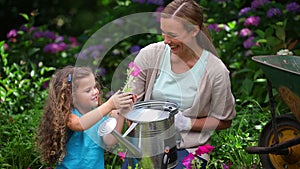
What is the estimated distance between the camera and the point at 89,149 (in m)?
2.94

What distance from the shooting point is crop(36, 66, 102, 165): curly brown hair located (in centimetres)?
287

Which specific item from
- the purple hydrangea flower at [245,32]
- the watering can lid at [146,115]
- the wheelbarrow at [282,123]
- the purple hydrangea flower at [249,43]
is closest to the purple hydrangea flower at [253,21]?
the purple hydrangea flower at [245,32]

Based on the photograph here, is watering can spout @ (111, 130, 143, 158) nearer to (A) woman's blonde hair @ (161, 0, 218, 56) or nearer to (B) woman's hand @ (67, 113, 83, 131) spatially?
(B) woman's hand @ (67, 113, 83, 131)

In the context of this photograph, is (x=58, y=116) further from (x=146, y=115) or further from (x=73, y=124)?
(x=146, y=115)

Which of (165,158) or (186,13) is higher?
(186,13)

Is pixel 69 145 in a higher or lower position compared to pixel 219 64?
lower

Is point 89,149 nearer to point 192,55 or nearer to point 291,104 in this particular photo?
point 192,55

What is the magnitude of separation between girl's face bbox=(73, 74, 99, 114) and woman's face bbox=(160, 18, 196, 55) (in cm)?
40

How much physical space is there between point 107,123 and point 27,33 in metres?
2.93

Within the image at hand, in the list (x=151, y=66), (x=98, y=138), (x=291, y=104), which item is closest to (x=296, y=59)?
(x=291, y=104)

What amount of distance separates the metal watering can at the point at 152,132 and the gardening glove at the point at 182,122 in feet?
0.96

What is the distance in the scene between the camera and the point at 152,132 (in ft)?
8.36

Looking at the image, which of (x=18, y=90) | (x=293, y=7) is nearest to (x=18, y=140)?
(x=18, y=90)

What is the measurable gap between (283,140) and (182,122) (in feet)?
2.05
